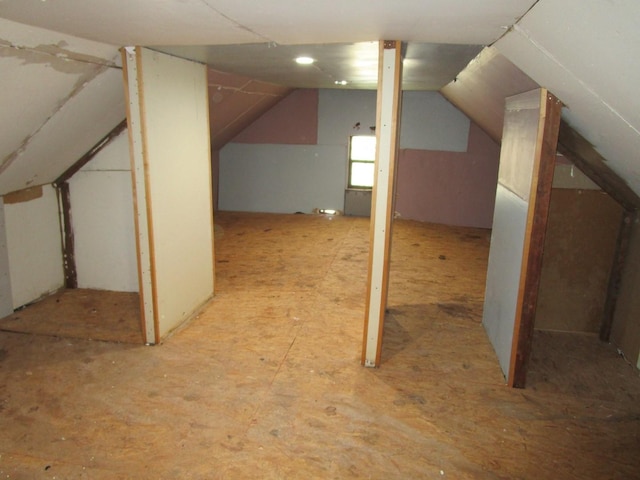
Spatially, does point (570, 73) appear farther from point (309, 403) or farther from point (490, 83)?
point (309, 403)

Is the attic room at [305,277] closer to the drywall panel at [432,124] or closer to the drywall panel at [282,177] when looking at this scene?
the drywall panel at [432,124]

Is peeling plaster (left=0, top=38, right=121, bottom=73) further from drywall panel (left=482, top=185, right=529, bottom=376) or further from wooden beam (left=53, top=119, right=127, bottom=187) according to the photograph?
drywall panel (left=482, top=185, right=529, bottom=376)

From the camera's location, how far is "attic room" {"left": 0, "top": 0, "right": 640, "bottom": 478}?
7.31 feet

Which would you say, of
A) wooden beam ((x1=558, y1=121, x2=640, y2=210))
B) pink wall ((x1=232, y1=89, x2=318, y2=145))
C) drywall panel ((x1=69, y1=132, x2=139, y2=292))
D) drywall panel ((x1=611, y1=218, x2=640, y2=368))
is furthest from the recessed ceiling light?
pink wall ((x1=232, y1=89, x2=318, y2=145))

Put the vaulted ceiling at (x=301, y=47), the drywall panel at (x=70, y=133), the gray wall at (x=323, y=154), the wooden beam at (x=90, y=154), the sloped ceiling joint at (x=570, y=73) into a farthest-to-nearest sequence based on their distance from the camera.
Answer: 1. the gray wall at (x=323, y=154)
2. the wooden beam at (x=90, y=154)
3. the drywall panel at (x=70, y=133)
4. the sloped ceiling joint at (x=570, y=73)
5. the vaulted ceiling at (x=301, y=47)

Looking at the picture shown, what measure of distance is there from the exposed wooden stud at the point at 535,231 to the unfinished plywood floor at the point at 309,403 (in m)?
0.27

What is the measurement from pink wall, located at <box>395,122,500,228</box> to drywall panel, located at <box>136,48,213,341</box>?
442cm

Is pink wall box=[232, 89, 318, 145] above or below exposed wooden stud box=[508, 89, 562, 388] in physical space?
above

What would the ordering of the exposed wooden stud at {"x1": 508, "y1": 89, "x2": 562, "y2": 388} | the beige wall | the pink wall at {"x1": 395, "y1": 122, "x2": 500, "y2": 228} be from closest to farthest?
the exposed wooden stud at {"x1": 508, "y1": 89, "x2": 562, "y2": 388}, the beige wall, the pink wall at {"x1": 395, "y1": 122, "x2": 500, "y2": 228}

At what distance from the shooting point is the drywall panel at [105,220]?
4195 millimetres

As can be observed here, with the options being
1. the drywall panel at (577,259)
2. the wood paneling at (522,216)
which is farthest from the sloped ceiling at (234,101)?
the drywall panel at (577,259)

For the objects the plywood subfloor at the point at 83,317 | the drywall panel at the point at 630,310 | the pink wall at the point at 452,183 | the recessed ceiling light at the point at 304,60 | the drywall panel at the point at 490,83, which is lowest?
the plywood subfloor at the point at 83,317

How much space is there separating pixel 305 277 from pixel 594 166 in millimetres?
2881

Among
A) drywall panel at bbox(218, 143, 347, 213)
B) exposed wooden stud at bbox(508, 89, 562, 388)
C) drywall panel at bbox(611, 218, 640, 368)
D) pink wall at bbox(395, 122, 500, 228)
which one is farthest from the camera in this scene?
drywall panel at bbox(218, 143, 347, 213)
